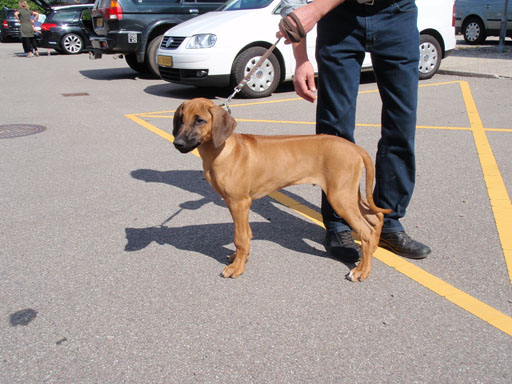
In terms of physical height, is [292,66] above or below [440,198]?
above

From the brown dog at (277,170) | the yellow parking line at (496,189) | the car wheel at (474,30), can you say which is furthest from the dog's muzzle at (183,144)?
the car wheel at (474,30)

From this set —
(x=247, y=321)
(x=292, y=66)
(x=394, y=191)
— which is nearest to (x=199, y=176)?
(x=394, y=191)

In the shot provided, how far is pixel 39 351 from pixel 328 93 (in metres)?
2.24

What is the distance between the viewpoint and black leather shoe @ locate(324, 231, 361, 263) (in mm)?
3379

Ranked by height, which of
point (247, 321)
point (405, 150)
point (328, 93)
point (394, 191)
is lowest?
point (247, 321)

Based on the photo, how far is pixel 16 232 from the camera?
12.8ft

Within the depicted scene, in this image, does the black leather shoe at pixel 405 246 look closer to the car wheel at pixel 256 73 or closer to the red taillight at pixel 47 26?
the car wheel at pixel 256 73

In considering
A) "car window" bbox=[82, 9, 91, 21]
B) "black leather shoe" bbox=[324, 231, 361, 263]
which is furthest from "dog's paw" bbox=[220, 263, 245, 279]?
"car window" bbox=[82, 9, 91, 21]

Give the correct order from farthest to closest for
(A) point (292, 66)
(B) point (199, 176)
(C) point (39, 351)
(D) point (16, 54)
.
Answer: (D) point (16, 54)
(A) point (292, 66)
(B) point (199, 176)
(C) point (39, 351)

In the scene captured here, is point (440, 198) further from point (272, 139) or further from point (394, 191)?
point (272, 139)

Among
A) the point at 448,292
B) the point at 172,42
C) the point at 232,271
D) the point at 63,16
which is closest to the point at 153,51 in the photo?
the point at 172,42

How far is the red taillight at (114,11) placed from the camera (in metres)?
10.7

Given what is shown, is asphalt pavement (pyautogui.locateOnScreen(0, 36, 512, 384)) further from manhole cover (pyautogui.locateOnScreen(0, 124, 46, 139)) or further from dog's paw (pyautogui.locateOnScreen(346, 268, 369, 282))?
manhole cover (pyautogui.locateOnScreen(0, 124, 46, 139))

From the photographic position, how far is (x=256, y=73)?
29.7ft
